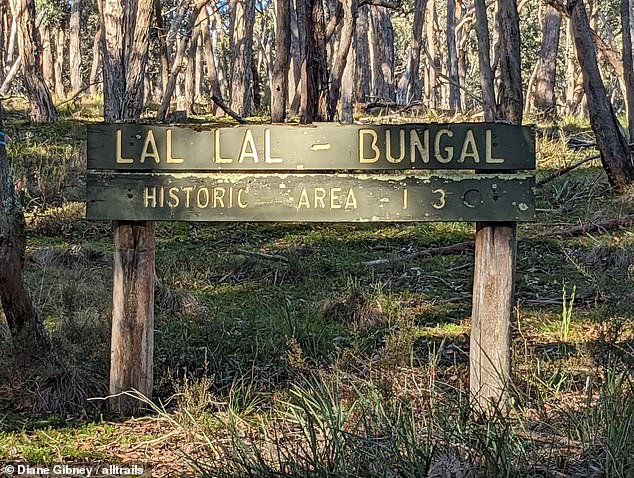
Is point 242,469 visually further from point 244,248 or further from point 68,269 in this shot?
point 244,248

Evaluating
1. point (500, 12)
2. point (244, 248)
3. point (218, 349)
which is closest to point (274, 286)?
point (244, 248)

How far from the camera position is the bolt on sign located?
3.85 metres

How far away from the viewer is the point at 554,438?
327 cm

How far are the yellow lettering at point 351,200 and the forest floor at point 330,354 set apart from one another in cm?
73

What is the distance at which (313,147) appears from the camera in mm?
3938

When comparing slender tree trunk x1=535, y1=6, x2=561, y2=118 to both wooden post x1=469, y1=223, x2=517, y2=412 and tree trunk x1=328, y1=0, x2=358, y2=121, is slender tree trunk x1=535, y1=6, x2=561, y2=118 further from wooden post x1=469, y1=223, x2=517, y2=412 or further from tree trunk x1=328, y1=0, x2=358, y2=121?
wooden post x1=469, y1=223, x2=517, y2=412

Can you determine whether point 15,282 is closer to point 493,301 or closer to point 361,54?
point 493,301

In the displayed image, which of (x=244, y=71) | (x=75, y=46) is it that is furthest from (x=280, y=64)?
(x=75, y=46)

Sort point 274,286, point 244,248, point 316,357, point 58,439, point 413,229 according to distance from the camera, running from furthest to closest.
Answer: point 413,229 < point 244,248 < point 274,286 < point 316,357 < point 58,439

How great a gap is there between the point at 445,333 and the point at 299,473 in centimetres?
280

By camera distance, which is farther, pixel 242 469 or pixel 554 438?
pixel 554 438

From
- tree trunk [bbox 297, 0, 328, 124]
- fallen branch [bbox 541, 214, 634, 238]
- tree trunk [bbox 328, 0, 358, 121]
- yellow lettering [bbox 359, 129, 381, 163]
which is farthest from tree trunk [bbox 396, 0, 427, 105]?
yellow lettering [bbox 359, 129, 381, 163]

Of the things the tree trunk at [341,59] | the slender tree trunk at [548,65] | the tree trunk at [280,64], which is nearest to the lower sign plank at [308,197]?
the tree trunk at [341,59]

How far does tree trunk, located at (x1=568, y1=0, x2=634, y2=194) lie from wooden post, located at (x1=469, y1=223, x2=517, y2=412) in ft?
20.1
